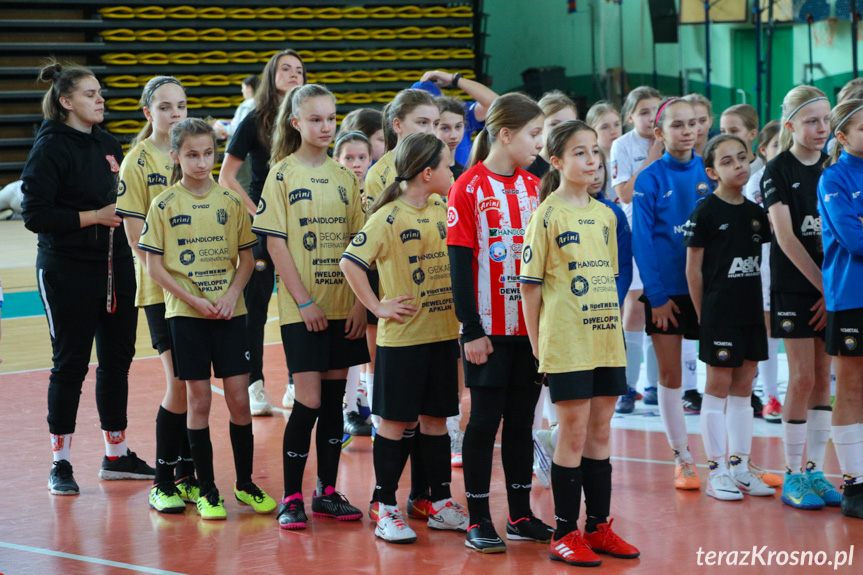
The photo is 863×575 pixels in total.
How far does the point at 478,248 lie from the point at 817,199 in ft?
5.10

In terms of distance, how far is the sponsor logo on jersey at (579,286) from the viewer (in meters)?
3.31

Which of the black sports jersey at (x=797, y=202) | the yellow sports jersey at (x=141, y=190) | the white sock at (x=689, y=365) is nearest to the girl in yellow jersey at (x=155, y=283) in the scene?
the yellow sports jersey at (x=141, y=190)

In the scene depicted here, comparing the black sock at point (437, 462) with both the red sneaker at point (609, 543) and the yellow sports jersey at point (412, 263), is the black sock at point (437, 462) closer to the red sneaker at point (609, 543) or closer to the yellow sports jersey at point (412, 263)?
the yellow sports jersey at point (412, 263)

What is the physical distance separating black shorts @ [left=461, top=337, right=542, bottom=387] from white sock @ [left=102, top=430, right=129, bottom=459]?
191 centimetres

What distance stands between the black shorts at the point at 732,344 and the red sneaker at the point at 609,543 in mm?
966

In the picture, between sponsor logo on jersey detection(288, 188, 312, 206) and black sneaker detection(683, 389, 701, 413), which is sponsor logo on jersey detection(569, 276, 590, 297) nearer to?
sponsor logo on jersey detection(288, 188, 312, 206)

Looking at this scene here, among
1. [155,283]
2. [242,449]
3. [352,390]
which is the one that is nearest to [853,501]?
[242,449]

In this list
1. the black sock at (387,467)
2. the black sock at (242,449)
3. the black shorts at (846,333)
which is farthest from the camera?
the black sock at (242,449)

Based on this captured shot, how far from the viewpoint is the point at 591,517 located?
3.46 metres

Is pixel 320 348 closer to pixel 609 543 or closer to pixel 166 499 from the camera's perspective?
pixel 166 499

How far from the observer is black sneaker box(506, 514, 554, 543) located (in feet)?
11.8

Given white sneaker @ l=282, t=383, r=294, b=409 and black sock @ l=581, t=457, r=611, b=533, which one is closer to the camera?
black sock @ l=581, t=457, r=611, b=533

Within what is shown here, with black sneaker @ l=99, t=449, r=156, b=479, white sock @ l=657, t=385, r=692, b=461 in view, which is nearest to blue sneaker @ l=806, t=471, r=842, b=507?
white sock @ l=657, t=385, r=692, b=461

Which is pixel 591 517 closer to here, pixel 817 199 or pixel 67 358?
pixel 817 199
